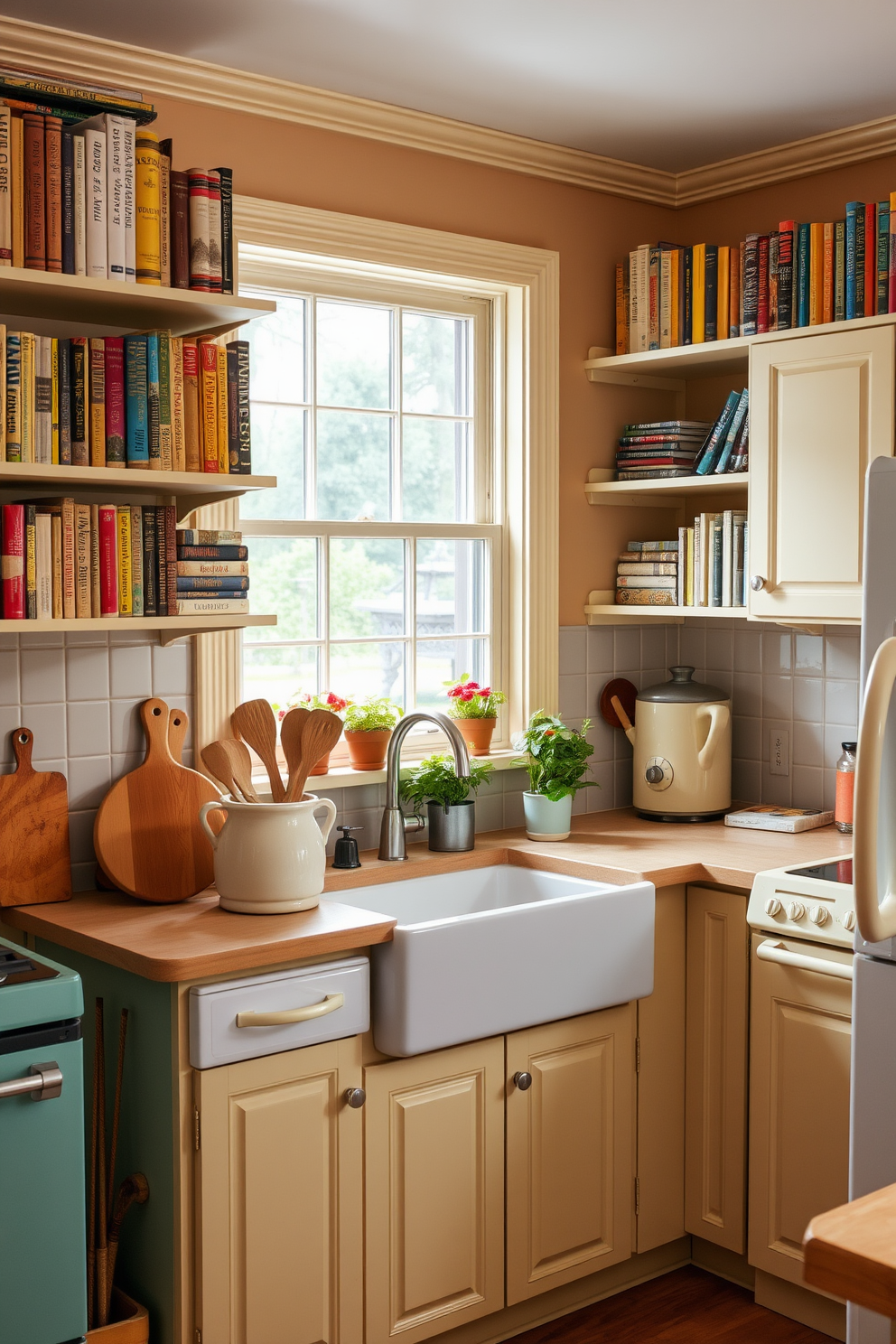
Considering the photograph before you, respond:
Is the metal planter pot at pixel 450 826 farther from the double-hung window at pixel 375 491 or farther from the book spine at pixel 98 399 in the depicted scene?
the book spine at pixel 98 399

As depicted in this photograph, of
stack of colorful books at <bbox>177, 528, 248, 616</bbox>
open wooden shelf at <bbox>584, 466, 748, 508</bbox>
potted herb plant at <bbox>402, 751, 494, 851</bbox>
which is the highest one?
open wooden shelf at <bbox>584, 466, 748, 508</bbox>

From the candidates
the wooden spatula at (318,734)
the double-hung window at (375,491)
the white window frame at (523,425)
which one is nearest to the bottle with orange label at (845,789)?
A: the white window frame at (523,425)

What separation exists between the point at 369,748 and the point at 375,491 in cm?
64

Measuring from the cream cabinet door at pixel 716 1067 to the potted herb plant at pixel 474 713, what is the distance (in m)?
0.66

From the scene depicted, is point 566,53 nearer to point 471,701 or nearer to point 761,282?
point 761,282

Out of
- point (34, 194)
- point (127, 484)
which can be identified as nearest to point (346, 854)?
point (127, 484)

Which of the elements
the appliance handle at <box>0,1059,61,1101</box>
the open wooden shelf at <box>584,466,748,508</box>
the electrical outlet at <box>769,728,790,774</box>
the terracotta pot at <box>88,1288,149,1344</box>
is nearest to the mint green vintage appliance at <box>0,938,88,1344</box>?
the appliance handle at <box>0,1059,61,1101</box>

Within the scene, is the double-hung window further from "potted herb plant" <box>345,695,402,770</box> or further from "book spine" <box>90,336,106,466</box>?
"book spine" <box>90,336,106,466</box>

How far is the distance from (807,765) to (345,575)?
130cm

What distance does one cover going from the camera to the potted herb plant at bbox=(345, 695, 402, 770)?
314 cm

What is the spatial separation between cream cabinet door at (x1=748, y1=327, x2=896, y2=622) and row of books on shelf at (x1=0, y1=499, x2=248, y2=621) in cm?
127

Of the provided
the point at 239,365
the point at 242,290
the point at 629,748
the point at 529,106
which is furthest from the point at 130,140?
the point at 629,748

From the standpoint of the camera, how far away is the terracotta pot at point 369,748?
315 cm

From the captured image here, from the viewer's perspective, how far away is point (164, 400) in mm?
2473
